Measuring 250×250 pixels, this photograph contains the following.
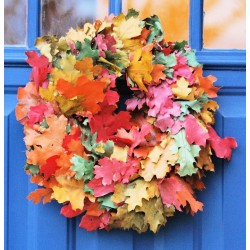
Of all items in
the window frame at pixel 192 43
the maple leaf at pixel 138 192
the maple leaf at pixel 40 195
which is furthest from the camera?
the window frame at pixel 192 43

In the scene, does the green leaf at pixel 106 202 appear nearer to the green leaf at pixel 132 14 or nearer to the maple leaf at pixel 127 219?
the maple leaf at pixel 127 219

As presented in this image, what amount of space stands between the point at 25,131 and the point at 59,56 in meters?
0.23

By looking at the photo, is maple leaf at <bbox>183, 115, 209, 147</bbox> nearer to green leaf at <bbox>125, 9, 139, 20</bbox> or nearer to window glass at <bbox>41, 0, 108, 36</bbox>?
green leaf at <bbox>125, 9, 139, 20</bbox>

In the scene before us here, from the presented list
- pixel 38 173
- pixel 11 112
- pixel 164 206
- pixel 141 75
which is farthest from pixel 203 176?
pixel 11 112

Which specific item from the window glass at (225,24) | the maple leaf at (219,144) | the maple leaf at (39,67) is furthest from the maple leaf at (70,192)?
the window glass at (225,24)

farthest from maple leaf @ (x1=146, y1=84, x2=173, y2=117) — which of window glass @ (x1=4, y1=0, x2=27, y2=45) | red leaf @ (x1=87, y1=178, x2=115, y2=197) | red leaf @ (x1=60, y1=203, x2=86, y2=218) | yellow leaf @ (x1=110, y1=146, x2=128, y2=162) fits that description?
window glass @ (x1=4, y1=0, x2=27, y2=45)

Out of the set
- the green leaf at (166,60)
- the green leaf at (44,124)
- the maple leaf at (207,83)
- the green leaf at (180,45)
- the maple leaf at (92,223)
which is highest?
the green leaf at (180,45)

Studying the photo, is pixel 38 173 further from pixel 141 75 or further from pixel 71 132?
pixel 141 75

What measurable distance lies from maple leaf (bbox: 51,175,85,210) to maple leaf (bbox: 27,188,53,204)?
0.19 feet

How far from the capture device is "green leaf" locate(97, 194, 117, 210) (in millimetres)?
1699

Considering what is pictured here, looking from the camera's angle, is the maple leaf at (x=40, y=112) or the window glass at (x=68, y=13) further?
the window glass at (x=68, y=13)

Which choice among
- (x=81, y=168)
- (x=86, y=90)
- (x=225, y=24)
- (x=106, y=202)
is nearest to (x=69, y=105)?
(x=86, y=90)

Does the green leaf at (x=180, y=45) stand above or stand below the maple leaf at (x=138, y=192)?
above

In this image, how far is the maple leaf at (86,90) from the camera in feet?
5.59
